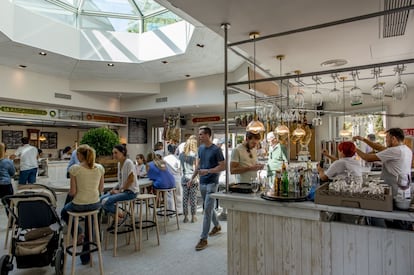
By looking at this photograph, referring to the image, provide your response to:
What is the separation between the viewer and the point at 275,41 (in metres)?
3.57

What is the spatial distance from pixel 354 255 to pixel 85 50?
21.9ft

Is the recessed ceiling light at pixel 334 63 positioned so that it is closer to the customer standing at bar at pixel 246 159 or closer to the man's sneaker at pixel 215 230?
the customer standing at bar at pixel 246 159

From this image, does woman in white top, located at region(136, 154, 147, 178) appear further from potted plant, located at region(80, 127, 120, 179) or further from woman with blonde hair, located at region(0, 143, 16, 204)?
woman with blonde hair, located at region(0, 143, 16, 204)

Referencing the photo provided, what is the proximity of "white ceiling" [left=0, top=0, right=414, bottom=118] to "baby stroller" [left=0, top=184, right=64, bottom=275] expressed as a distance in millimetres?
2455

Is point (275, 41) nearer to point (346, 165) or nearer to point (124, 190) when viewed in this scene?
point (346, 165)

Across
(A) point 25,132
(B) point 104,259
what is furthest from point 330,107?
(A) point 25,132

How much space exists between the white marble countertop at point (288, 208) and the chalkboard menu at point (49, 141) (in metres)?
10.9

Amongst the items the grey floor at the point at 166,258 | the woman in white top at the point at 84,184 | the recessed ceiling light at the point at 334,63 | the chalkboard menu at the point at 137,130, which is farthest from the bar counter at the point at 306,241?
the chalkboard menu at the point at 137,130

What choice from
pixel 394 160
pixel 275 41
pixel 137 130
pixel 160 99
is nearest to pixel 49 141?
pixel 137 130

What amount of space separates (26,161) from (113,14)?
4.18m

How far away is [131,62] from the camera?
6766 mm

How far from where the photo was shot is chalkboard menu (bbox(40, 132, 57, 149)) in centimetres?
1119

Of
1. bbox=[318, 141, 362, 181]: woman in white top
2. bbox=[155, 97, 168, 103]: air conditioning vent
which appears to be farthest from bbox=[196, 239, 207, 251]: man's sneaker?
bbox=[155, 97, 168, 103]: air conditioning vent

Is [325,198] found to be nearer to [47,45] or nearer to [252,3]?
[252,3]
